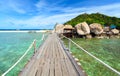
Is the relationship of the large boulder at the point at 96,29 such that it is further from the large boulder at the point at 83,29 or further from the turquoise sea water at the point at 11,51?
the turquoise sea water at the point at 11,51

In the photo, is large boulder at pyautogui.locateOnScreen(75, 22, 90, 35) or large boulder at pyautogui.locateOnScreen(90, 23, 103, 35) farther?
large boulder at pyautogui.locateOnScreen(90, 23, 103, 35)

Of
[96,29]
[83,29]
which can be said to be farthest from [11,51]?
[96,29]

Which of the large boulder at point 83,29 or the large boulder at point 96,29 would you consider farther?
the large boulder at point 96,29

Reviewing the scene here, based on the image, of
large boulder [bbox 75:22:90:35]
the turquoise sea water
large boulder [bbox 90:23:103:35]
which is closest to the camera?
Result: the turquoise sea water

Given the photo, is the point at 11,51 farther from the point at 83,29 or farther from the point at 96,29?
the point at 96,29

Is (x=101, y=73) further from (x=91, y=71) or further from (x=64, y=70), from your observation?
(x=64, y=70)

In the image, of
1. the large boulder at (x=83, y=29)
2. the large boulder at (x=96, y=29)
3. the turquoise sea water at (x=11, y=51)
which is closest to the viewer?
the turquoise sea water at (x=11, y=51)

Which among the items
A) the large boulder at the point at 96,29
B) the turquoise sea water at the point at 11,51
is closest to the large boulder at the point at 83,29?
the large boulder at the point at 96,29

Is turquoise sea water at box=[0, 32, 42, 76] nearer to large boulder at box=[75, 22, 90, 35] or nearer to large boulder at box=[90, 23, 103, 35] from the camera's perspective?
large boulder at box=[75, 22, 90, 35]

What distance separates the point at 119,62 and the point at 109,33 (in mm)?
30562

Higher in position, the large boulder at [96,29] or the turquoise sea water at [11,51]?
the large boulder at [96,29]

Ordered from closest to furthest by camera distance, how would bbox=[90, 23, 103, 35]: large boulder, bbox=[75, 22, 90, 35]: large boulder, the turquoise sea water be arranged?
the turquoise sea water, bbox=[75, 22, 90, 35]: large boulder, bbox=[90, 23, 103, 35]: large boulder

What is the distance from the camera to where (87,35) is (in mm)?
38594

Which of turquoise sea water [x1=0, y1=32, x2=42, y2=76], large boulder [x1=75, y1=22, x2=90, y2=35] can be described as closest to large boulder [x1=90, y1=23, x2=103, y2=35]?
large boulder [x1=75, y1=22, x2=90, y2=35]
